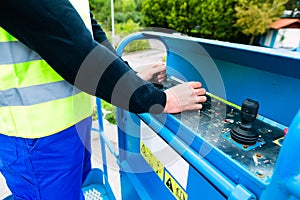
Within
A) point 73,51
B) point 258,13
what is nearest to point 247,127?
point 73,51

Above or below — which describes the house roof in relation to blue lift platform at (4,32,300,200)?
below

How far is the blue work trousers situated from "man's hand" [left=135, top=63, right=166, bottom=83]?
19.8 inches

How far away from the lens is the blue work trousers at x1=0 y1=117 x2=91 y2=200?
2.78ft

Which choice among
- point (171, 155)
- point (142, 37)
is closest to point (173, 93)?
point (171, 155)

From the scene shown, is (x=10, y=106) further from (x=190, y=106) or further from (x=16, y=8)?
(x=190, y=106)

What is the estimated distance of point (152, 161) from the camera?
4.15 ft

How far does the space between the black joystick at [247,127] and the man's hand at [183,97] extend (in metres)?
0.20

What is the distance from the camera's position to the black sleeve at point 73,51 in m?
0.60

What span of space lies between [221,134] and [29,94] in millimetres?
751

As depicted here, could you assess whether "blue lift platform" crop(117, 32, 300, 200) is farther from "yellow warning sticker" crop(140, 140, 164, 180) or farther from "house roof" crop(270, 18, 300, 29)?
"house roof" crop(270, 18, 300, 29)

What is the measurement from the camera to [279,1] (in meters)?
15.9

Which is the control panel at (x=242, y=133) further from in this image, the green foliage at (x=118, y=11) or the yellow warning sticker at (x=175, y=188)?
the green foliage at (x=118, y=11)

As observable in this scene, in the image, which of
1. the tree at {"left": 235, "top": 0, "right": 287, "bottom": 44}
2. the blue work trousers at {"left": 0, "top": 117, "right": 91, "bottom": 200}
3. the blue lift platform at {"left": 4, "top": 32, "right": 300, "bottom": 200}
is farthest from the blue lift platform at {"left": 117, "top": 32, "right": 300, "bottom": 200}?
the tree at {"left": 235, "top": 0, "right": 287, "bottom": 44}

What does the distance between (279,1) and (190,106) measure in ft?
63.0
